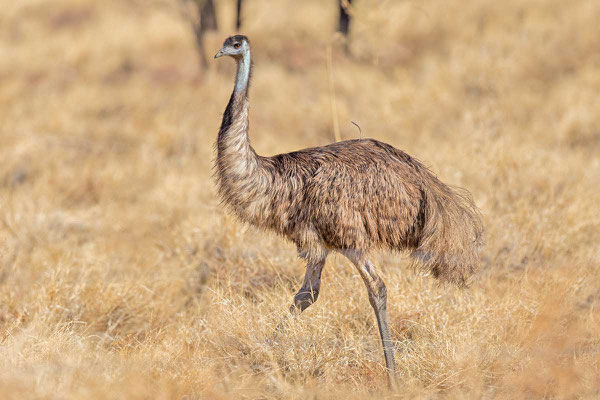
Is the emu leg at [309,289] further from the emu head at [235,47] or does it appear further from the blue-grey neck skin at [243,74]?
the emu head at [235,47]

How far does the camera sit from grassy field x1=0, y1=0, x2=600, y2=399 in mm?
3953

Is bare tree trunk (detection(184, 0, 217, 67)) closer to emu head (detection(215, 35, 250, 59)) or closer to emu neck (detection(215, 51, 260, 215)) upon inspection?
emu head (detection(215, 35, 250, 59))

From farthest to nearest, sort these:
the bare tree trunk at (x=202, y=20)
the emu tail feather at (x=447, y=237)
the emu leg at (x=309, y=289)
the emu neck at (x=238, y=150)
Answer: the bare tree trunk at (x=202, y=20) < the emu leg at (x=309, y=289) < the emu tail feather at (x=447, y=237) < the emu neck at (x=238, y=150)

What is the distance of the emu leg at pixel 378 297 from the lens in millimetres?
3826

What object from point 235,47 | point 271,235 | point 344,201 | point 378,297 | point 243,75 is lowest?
point 271,235

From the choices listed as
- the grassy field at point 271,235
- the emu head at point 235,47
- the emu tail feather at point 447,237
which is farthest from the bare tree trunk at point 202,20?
the emu tail feather at point 447,237

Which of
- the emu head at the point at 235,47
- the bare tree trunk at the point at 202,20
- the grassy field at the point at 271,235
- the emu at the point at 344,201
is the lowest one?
the grassy field at the point at 271,235

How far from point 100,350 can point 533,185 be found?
398 cm

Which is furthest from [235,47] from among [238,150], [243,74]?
[238,150]

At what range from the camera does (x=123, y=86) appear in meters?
10.8

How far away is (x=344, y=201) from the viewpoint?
3.78 meters

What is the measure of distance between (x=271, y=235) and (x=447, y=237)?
1.84 metres

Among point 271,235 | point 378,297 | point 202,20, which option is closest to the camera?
point 378,297

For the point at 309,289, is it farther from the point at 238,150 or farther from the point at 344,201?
the point at 238,150
